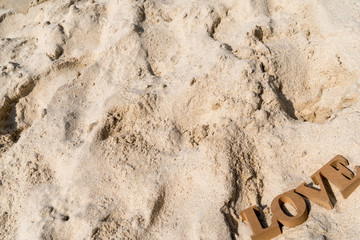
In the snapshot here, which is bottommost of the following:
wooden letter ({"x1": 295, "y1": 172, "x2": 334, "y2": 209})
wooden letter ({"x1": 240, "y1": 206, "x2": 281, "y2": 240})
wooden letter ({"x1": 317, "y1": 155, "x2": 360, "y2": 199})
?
wooden letter ({"x1": 240, "y1": 206, "x2": 281, "y2": 240})

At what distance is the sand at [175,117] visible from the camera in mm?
1944

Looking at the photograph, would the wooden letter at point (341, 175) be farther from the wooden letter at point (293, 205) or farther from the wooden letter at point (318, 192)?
the wooden letter at point (293, 205)

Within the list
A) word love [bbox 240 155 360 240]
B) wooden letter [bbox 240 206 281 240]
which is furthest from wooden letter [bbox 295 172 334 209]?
wooden letter [bbox 240 206 281 240]

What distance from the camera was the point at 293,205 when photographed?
71.9 inches

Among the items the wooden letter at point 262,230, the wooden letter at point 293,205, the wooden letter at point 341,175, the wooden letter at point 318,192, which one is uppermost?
the wooden letter at point 341,175

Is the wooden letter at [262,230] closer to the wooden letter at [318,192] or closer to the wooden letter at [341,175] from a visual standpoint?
the wooden letter at [318,192]

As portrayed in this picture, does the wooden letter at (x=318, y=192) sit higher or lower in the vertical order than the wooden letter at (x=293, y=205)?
higher

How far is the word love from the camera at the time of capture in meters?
1.74

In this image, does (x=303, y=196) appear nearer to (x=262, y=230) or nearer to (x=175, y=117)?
(x=262, y=230)

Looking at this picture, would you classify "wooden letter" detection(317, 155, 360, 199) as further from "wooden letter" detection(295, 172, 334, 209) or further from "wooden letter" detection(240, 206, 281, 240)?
"wooden letter" detection(240, 206, 281, 240)

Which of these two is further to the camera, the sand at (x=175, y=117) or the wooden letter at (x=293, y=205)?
the sand at (x=175, y=117)

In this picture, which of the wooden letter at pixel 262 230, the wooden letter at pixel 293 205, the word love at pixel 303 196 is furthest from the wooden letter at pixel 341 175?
the wooden letter at pixel 262 230

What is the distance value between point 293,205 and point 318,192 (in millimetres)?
172

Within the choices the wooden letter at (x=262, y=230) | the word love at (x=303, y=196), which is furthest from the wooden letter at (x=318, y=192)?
the wooden letter at (x=262, y=230)
